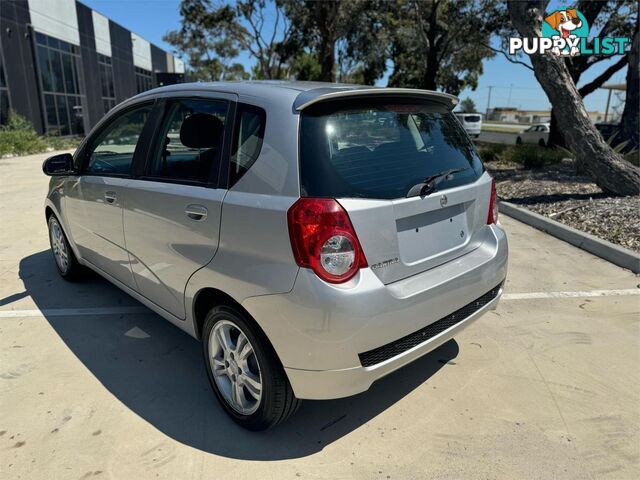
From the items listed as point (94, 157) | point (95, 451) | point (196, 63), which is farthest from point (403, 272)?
point (196, 63)

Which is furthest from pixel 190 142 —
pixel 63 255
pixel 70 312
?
pixel 63 255

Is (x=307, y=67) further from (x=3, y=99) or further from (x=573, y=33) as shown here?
(x=573, y=33)

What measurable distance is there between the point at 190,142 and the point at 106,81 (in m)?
33.1

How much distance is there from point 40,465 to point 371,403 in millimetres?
1763

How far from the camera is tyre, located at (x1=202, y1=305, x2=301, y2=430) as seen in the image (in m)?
2.35

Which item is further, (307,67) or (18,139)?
(307,67)

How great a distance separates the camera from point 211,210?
2520mm

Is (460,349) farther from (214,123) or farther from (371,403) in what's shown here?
(214,123)

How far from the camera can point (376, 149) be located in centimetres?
250

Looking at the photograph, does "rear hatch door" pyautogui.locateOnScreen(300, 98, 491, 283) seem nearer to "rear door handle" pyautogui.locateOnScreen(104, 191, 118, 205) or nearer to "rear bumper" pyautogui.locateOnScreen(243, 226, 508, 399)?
"rear bumper" pyautogui.locateOnScreen(243, 226, 508, 399)

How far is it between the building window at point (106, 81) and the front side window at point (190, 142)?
3155cm

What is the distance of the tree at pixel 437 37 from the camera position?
20.8 m

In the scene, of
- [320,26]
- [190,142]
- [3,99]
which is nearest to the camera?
[190,142]

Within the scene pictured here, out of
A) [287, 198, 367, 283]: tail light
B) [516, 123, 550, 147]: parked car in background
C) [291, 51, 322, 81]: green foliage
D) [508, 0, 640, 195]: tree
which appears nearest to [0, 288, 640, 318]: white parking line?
[287, 198, 367, 283]: tail light
